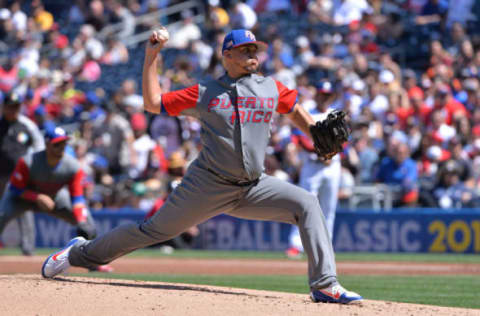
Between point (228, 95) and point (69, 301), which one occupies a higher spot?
point (228, 95)

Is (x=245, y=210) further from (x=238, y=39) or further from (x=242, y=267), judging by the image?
(x=242, y=267)

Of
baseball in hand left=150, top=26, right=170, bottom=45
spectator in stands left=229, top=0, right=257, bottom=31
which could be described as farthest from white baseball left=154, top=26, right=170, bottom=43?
spectator in stands left=229, top=0, right=257, bottom=31

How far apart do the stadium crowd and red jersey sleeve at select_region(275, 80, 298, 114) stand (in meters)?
7.83

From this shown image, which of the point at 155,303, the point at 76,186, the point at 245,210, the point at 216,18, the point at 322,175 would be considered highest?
the point at 216,18

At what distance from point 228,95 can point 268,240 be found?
876cm

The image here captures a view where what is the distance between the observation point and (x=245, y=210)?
626 cm

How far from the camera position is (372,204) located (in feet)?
46.7

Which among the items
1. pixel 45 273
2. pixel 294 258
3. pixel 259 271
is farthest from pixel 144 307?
pixel 294 258

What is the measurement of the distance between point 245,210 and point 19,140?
6.74 m

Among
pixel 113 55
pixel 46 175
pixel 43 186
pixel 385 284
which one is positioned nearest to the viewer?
pixel 385 284

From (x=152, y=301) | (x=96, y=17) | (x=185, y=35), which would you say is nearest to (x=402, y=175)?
(x=185, y=35)

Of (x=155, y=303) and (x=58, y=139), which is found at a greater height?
(x=58, y=139)

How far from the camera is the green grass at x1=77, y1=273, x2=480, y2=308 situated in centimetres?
751

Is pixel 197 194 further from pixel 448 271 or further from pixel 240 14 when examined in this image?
pixel 240 14
